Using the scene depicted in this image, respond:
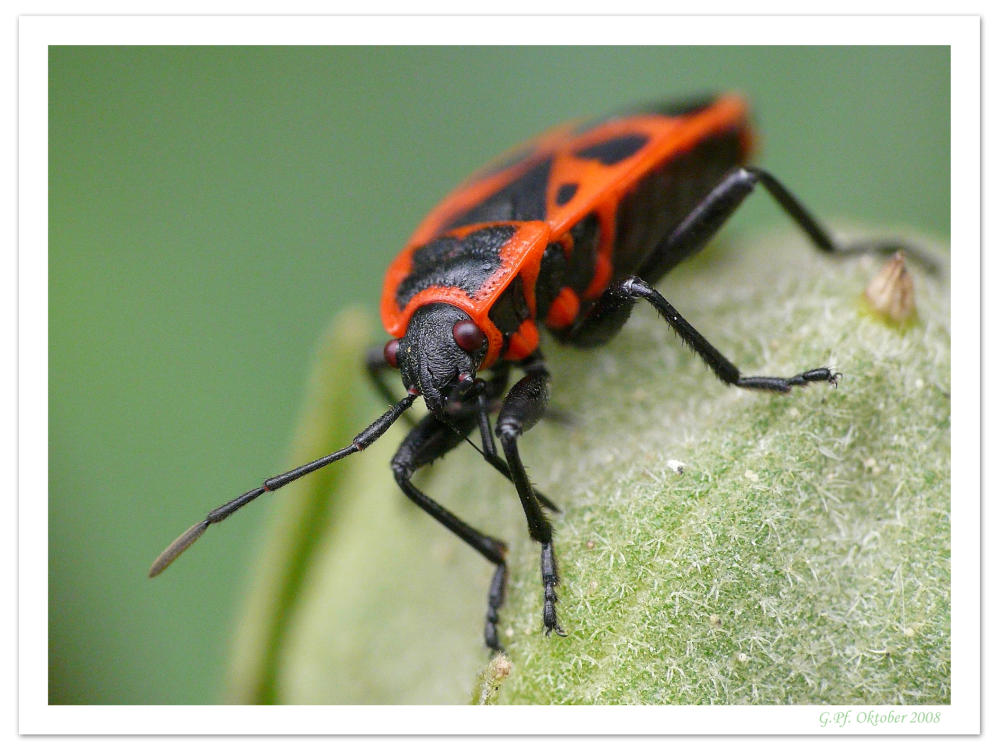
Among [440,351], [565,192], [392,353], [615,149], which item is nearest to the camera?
[440,351]

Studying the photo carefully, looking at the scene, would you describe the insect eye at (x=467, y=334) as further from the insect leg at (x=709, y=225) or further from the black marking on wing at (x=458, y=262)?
the insect leg at (x=709, y=225)

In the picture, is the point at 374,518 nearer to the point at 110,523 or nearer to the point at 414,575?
the point at 414,575

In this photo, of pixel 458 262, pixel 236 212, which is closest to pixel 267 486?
pixel 458 262

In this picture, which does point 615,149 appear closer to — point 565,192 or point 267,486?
point 565,192

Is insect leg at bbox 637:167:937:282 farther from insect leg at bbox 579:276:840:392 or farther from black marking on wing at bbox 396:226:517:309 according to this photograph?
black marking on wing at bbox 396:226:517:309

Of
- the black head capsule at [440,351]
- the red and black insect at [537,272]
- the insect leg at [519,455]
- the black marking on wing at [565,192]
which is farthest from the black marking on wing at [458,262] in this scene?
the insect leg at [519,455]
